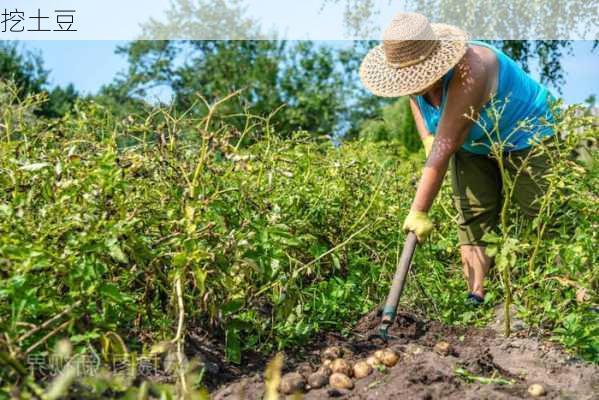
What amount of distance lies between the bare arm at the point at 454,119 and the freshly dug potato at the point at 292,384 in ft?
2.96

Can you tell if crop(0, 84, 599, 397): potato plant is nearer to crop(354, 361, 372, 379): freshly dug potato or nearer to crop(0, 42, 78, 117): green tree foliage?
crop(354, 361, 372, 379): freshly dug potato

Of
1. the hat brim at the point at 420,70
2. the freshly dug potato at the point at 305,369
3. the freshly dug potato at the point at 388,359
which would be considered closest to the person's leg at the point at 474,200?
the hat brim at the point at 420,70

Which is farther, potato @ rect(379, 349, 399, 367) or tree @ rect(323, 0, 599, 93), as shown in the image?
tree @ rect(323, 0, 599, 93)

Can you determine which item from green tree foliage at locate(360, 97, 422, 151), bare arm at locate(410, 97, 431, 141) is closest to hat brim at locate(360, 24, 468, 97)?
bare arm at locate(410, 97, 431, 141)

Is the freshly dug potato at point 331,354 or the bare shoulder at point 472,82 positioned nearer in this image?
the freshly dug potato at point 331,354

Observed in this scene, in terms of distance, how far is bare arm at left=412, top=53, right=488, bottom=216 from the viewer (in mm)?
2777

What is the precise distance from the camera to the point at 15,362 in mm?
1601

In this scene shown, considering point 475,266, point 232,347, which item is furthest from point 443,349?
point 475,266

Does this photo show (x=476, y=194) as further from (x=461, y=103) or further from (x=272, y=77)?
(x=272, y=77)

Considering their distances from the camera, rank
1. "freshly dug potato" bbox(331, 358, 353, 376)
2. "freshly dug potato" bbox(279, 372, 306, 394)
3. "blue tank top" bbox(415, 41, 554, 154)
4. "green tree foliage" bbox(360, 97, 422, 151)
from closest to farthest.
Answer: "freshly dug potato" bbox(279, 372, 306, 394) < "freshly dug potato" bbox(331, 358, 353, 376) < "blue tank top" bbox(415, 41, 554, 154) < "green tree foliage" bbox(360, 97, 422, 151)

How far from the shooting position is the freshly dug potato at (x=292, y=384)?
7.20 ft

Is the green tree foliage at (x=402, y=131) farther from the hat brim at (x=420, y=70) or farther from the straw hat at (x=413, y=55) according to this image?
the straw hat at (x=413, y=55)

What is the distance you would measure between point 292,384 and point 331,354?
10.5 inches

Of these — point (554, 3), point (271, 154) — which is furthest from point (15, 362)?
point (554, 3)
